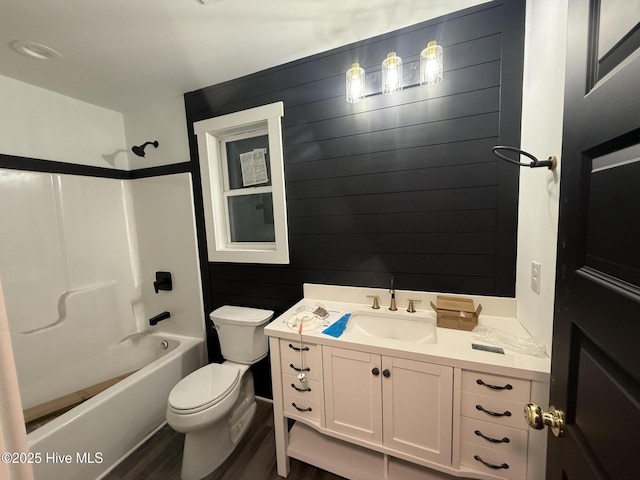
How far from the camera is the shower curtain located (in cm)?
35

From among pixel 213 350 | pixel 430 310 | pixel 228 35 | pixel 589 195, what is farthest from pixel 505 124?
pixel 213 350

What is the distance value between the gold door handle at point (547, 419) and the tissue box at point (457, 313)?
592 mm

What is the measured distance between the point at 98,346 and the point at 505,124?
3.18 metres

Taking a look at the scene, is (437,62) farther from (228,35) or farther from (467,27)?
(228,35)

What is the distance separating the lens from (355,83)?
4.61ft

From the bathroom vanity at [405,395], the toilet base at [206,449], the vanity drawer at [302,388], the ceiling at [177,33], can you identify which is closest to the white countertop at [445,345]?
the bathroom vanity at [405,395]

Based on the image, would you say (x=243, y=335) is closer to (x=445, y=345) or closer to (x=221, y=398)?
(x=221, y=398)

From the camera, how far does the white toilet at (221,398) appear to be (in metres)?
1.42

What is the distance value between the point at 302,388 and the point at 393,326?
2.01 ft

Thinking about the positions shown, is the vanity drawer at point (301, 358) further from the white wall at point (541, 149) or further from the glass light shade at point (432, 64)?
the glass light shade at point (432, 64)

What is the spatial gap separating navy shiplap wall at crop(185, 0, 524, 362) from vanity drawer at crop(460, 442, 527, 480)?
0.71m

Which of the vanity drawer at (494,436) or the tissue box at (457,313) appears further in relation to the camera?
the tissue box at (457,313)

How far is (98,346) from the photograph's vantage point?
2.04 m

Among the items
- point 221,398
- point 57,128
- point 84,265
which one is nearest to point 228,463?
point 221,398
